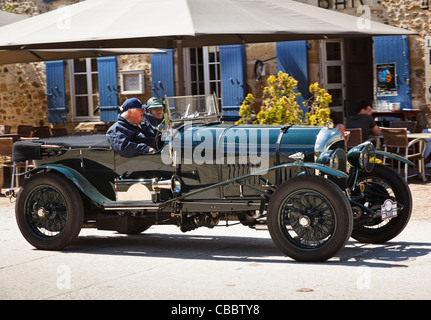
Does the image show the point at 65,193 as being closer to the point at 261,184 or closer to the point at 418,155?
the point at 261,184

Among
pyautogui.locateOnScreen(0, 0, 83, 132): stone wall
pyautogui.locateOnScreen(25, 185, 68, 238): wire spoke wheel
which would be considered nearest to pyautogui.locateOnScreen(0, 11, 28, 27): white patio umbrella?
pyautogui.locateOnScreen(0, 0, 83, 132): stone wall

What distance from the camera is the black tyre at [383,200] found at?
7.10 m

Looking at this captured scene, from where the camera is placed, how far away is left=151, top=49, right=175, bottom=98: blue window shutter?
15.5m

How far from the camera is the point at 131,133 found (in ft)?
24.5

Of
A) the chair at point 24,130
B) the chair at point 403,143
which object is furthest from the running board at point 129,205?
the chair at point 24,130

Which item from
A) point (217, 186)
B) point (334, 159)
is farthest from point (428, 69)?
point (217, 186)

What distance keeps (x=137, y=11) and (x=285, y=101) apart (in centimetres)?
248

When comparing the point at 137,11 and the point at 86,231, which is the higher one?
the point at 137,11

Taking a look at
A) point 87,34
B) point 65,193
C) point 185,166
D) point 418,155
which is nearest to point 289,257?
point 185,166

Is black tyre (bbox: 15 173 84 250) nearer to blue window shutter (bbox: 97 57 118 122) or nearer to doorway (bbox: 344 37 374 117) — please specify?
doorway (bbox: 344 37 374 117)

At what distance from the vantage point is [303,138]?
266 inches

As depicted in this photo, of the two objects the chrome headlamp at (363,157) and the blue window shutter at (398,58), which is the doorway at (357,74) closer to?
the blue window shutter at (398,58)

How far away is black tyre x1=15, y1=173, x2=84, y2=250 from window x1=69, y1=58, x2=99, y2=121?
9.58m

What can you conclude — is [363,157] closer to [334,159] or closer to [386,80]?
[334,159]
